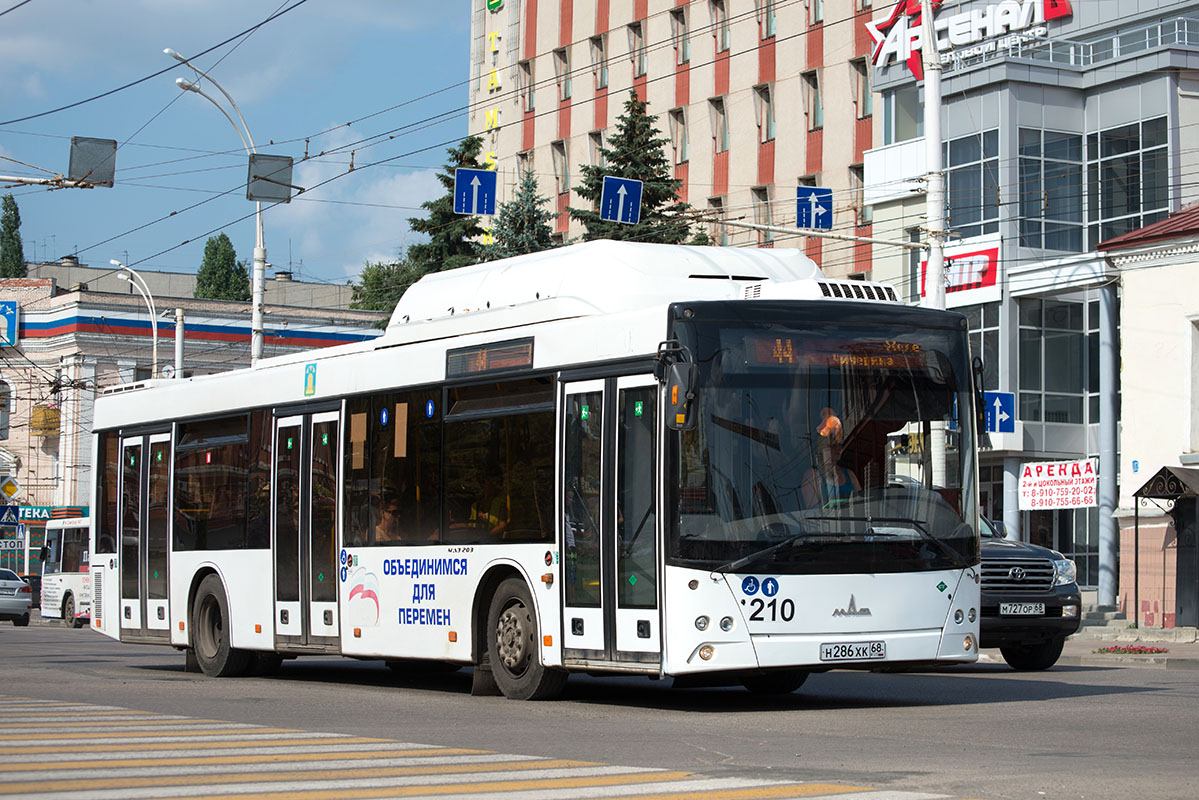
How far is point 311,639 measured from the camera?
1709cm

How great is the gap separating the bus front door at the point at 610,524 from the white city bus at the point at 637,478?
0.8 inches

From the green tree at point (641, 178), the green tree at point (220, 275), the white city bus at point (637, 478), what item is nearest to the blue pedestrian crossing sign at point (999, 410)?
the white city bus at point (637, 478)

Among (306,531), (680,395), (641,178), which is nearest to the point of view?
(680,395)

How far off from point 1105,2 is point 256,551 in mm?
29042

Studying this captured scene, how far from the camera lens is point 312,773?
8.82 m

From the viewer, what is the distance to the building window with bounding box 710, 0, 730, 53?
181 feet

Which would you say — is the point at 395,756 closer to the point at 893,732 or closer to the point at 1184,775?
the point at 893,732

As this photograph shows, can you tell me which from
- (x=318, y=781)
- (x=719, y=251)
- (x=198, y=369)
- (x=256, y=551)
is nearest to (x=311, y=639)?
(x=256, y=551)

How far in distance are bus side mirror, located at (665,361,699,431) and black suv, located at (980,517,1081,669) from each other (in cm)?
734

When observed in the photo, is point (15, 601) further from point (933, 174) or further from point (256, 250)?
point (933, 174)

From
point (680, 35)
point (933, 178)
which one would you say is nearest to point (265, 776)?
point (933, 178)

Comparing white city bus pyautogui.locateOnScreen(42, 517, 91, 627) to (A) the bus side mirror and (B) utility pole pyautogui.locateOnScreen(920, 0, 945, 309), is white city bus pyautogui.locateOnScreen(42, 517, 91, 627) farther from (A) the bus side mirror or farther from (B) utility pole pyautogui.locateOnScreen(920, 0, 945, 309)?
(A) the bus side mirror

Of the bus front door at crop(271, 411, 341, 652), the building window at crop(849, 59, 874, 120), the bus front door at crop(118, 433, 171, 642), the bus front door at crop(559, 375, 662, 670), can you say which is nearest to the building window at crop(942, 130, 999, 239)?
the building window at crop(849, 59, 874, 120)

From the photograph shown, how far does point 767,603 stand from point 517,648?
2620mm
